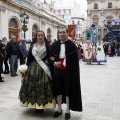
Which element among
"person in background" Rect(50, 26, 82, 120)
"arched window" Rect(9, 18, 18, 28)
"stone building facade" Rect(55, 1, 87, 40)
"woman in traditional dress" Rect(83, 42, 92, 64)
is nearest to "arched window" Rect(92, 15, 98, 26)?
"stone building facade" Rect(55, 1, 87, 40)

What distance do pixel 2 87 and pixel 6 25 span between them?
1322 centimetres

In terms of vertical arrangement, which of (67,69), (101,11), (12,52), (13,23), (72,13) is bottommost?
(67,69)

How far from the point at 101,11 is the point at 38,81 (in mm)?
58561

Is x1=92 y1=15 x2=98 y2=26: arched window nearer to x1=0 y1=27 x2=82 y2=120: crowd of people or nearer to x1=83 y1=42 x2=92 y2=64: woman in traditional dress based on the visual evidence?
x1=83 y1=42 x2=92 y2=64: woman in traditional dress

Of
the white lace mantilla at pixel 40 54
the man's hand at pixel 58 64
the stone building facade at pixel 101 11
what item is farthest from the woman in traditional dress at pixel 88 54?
the stone building facade at pixel 101 11

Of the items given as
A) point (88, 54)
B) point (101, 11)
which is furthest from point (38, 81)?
point (101, 11)

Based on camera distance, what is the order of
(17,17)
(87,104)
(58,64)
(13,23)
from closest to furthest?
(58,64)
(87,104)
(17,17)
(13,23)

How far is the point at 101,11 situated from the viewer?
60.5m

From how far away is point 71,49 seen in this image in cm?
428

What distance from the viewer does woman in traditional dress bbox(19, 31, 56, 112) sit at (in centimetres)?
443

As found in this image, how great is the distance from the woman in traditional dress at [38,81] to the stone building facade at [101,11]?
182 ft

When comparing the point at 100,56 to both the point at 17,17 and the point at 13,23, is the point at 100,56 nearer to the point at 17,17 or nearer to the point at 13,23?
the point at 17,17

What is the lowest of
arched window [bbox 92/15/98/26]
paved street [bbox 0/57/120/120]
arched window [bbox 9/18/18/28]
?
paved street [bbox 0/57/120/120]

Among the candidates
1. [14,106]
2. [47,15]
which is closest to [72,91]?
[14,106]
